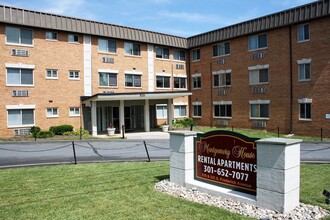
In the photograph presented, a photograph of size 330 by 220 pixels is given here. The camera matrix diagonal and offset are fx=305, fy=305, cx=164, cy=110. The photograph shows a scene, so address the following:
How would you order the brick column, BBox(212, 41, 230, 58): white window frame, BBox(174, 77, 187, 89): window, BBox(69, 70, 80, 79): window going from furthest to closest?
BBox(174, 77, 187, 89): window
BBox(212, 41, 230, 58): white window frame
BBox(69, 70, 80, 79): window
the brick column

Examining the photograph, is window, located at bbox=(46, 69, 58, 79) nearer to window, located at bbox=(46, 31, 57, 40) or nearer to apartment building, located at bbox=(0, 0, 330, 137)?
apartment building, located at bbox=(0, 0, 330, 137)

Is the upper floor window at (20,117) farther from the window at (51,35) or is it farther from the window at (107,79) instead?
the window at (107,79)

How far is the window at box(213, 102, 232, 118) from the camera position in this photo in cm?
3177

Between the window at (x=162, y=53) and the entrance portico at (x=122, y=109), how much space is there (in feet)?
18.3

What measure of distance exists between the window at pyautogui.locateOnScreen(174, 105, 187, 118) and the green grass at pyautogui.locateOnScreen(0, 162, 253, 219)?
23846 mm

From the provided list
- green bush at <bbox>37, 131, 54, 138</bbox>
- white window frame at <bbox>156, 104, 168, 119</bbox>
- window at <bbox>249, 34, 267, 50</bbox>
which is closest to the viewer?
green bush at <bbox>37, 131, 54, 138</bbox>

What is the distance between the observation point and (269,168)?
6.93 meters

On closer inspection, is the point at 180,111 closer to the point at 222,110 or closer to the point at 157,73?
the point at 157,73

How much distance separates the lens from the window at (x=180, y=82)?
118 feet

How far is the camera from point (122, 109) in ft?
93.5

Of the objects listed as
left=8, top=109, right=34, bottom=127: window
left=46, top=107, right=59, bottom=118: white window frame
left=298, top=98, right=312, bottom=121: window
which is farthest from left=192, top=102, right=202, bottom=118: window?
left=8, top=109, right=34, bottom=127: window

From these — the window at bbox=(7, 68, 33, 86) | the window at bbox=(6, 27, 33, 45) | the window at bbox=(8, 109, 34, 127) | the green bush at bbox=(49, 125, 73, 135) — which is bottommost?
the green bush at bbox=(49, 125, 73, 135)

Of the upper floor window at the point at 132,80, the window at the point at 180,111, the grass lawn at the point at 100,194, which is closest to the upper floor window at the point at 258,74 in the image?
the window at the point at 180,111

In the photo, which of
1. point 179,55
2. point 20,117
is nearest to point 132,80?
point 179,55
